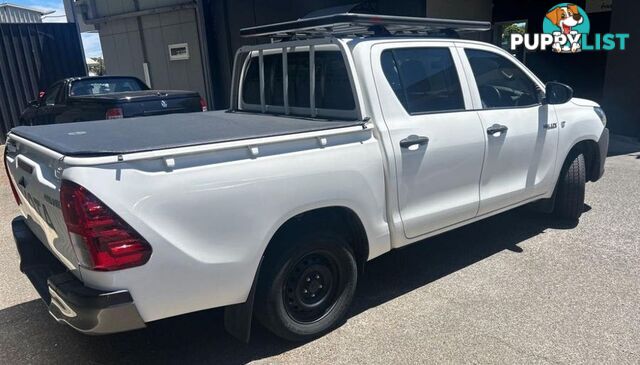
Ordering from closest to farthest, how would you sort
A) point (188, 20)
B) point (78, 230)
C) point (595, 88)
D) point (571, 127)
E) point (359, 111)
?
point (78, 230) → point (359, 111) → point (571, 127) → point (595, 88) → point (188, 20)

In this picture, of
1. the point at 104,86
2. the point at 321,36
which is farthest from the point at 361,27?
the point at 104,86

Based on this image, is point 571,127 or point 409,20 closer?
point 409,20

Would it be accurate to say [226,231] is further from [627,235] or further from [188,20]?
[188,20]

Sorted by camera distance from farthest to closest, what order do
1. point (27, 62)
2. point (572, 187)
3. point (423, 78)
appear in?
point (27, 62), point (572, 187), point (423, 78)

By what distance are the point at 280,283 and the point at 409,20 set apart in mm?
2089

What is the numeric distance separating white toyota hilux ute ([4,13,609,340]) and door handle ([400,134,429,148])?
0.06ft

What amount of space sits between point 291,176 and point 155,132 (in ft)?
3.20

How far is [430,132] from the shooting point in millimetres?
3627

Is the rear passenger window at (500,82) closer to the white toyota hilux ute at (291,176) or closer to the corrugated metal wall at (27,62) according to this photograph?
the white toyota hilux ute at (291,176)

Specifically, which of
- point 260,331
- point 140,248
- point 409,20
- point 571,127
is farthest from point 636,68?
point 140,248

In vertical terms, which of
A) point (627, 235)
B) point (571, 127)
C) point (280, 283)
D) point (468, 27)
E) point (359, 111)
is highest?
point (468, 27)

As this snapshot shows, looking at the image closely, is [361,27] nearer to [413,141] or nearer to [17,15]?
[413,141]

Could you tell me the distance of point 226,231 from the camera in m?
2.66

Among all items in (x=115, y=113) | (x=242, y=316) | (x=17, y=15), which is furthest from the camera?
(x=17, y=15)
